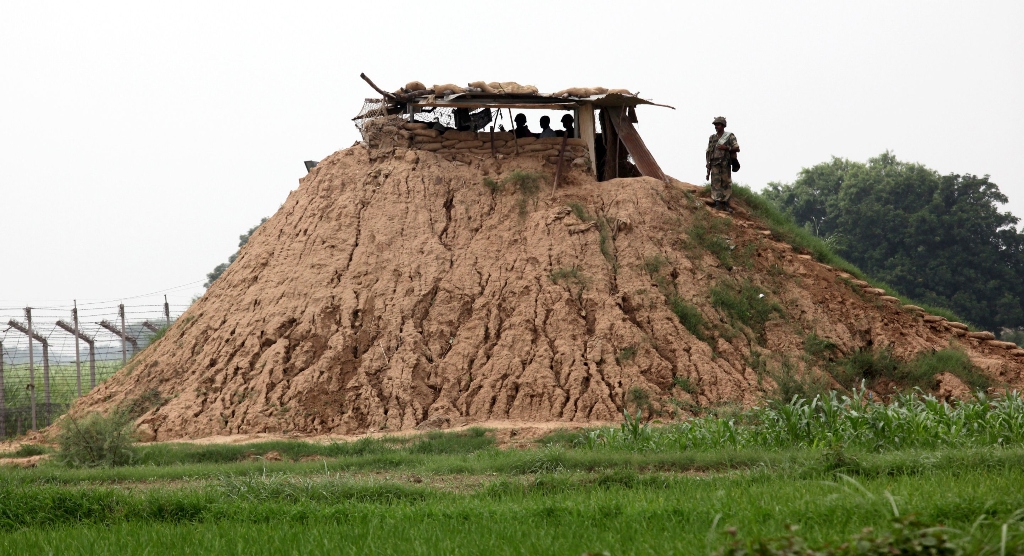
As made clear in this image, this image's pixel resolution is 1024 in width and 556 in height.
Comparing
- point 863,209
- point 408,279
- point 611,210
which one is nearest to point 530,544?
point 408,279

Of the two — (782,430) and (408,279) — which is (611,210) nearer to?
(408,279)


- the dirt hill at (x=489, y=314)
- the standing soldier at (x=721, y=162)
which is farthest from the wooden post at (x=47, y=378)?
the standing soldier at (x=721, y=162)

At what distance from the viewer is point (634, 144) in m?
16.7

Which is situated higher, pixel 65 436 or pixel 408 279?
pixel 408 279

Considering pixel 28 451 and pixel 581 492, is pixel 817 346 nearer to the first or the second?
pixel 581 492

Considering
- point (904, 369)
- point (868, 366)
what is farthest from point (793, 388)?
point (904, 369)

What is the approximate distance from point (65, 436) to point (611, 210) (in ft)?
26.9

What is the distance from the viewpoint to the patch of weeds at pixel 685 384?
1283 centimetres

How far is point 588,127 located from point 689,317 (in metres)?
3.91

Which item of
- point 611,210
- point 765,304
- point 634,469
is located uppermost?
point 611,210

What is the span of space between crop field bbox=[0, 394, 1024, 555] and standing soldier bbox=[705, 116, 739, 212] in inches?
214

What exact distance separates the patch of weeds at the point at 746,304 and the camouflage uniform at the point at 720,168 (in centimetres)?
218

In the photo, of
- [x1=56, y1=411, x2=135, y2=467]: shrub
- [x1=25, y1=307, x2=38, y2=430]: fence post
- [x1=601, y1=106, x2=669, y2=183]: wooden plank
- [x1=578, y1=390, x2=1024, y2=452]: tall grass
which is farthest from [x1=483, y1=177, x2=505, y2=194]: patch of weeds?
[x1=25, y1=307, x2=38, y2=430]: fence post

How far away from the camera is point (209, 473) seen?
9492 mm
